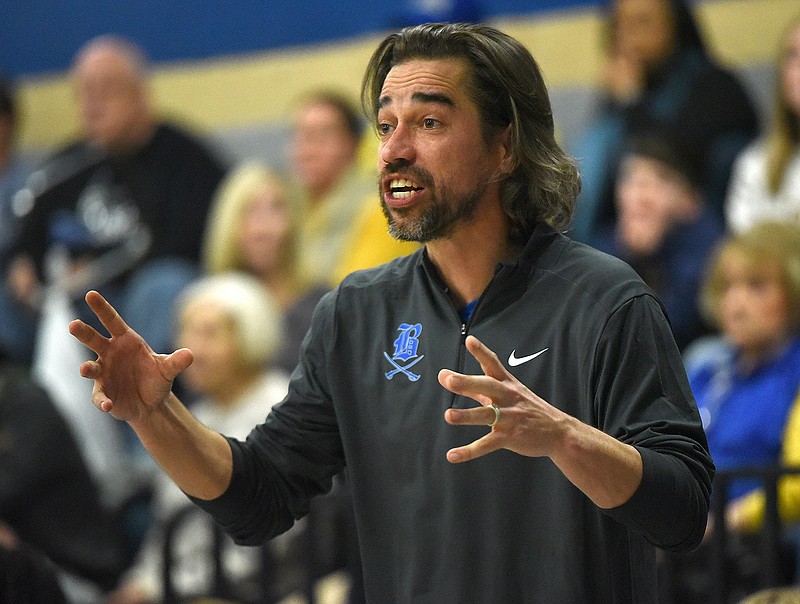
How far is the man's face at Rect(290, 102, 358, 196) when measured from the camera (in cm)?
622

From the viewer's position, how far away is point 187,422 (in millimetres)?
2508

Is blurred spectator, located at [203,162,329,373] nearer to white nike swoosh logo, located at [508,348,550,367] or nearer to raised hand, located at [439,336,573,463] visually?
white nike swoosh logo, located at [508,348,550,367]

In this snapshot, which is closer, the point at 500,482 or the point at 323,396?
the point at 500,482

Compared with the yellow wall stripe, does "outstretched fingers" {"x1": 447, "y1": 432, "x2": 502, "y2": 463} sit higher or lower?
lower

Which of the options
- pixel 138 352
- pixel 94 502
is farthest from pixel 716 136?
pixel 138 352

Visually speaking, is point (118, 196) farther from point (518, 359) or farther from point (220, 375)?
point (518, 359)

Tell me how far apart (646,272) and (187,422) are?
9.81ft

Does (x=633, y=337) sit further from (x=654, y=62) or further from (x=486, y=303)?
(x=654, y=62)

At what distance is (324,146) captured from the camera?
6211 millimetres

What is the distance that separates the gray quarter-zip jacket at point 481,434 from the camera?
7.56ft

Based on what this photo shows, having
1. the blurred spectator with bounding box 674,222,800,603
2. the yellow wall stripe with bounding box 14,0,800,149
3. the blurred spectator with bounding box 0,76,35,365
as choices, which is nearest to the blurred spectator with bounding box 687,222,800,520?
the blurred spectator with bounding box 674,222,800,603

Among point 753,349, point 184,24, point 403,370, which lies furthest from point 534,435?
point 184,24

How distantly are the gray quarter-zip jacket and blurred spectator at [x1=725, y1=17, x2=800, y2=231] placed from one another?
277 centimetres

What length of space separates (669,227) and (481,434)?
2937mm
